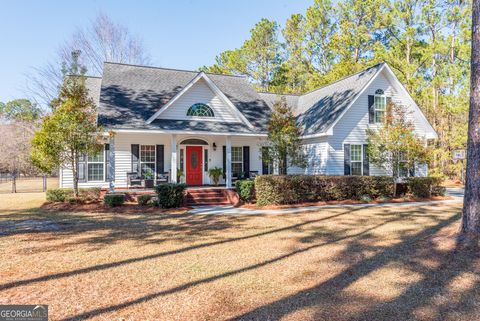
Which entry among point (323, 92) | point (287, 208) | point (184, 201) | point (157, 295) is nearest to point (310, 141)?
point (323, 92)

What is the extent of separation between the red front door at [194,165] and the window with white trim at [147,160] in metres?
1.74

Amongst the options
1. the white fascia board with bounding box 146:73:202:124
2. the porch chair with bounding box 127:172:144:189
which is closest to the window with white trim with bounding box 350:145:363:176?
the white fascia board with bounding box 146:73:202:124

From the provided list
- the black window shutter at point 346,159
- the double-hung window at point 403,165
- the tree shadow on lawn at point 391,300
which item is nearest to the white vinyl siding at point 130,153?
the black window shutter at point 346,159

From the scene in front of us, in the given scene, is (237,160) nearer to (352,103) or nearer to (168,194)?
(168,194)

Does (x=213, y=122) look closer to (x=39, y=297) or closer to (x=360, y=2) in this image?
(x=39, y=297)

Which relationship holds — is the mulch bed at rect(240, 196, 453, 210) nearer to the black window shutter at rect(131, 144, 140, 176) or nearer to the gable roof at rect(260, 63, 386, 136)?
the gable roof at rect(260, 63, 386, 136)

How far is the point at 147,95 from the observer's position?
16.2 meters

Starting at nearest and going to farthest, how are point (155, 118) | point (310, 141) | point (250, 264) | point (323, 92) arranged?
point (250, 264) → point (155, 118) → point (310, 141) → point (323, 92)

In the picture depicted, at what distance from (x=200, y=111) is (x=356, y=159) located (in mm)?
8558

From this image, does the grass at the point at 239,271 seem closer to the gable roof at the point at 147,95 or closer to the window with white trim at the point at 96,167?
the window with white trim at the point at 96,167

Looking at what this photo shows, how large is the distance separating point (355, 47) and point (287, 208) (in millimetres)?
25112

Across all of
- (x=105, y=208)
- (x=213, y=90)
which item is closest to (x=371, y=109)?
(x=213, y=90)

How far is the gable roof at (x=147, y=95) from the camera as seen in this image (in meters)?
14.1

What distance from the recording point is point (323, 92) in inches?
760
